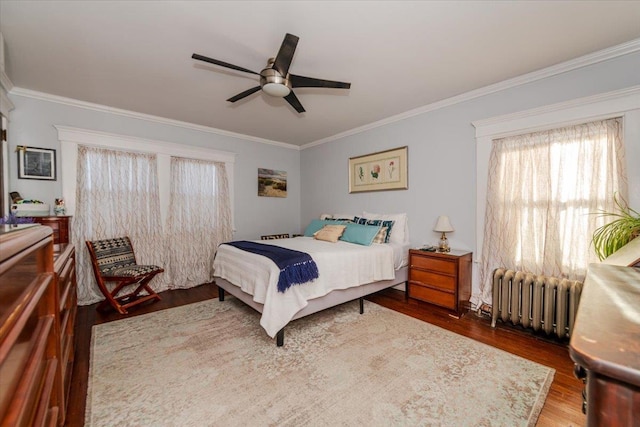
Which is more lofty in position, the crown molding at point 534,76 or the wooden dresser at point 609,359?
the crown molding at point 534,76

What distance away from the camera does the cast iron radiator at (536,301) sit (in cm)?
234

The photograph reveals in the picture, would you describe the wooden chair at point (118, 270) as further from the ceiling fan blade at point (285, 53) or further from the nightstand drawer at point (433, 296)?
the nightstand drawer at point (433, 296)

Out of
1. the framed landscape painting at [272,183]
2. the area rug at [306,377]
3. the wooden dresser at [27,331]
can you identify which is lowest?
the area rug at [306,377]

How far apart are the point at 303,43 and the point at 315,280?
213cm

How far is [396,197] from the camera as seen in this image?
4023mm

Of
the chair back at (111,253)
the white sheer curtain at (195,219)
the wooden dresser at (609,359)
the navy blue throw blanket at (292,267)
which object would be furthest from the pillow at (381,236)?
the chair back at (111,253)

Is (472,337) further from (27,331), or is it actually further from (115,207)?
(115,207)

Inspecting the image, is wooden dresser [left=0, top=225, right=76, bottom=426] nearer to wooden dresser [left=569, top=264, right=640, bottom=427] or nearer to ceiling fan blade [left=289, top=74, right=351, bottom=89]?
wooden dresser [left=569, top=264, right=640, bottom=427]

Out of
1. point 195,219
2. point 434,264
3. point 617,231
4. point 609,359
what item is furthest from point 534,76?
point 195,219

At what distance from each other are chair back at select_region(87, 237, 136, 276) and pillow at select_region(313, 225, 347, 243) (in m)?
2.54

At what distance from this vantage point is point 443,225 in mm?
3248

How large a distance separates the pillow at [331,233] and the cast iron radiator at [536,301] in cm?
190

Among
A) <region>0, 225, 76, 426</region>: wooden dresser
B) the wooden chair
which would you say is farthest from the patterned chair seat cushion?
<region>0, 225, 76, 426</region>: wooden dresser

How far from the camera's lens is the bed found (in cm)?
236
